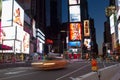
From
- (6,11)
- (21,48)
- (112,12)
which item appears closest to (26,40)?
(21,48)

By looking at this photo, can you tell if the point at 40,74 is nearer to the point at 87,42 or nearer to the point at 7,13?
the point at 7,13

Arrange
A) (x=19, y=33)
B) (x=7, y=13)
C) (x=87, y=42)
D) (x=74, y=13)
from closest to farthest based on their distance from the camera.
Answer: (x=7, y=13) → (x=19, y=33) → (x=74, y=13) → (x=87, y=42)

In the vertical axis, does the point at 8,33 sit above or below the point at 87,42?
below

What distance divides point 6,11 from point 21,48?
53.0ft

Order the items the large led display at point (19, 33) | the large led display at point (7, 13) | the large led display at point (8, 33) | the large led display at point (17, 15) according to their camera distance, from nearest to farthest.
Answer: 1. the large led display at point (7, 13)
2. the large led display at point (17, 15)
3. the large led display at point (8, 33)
4. the large led display at point (19, 33)

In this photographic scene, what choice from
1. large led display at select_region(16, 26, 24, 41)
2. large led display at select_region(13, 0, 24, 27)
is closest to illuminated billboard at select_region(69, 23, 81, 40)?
large led display at select_region(16, 26, 24, 41)

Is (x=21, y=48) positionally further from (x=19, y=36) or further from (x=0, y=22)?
(x=0, y=22)

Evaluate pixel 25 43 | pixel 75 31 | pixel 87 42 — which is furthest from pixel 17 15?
pixel 87 42

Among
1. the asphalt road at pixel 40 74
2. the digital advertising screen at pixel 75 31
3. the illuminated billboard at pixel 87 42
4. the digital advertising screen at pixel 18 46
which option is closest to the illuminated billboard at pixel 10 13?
the digital advertising screen at pixel 18 46

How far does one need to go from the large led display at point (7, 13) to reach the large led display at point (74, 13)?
173 ft

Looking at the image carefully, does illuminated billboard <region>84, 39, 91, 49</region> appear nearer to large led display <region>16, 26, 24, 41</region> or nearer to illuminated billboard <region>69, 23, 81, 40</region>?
illuminated billboard <region>69, 23, 81, 40</region>

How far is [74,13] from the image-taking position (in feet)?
531

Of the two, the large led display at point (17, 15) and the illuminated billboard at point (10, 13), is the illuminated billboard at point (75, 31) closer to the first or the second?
the large led display at point (17, 15)

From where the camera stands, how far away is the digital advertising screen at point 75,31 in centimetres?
15329
